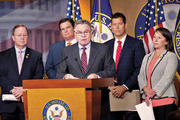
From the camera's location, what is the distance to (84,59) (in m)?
3.45

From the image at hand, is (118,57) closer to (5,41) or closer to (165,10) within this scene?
(165,10)

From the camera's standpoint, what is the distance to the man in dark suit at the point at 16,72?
4254 millimetres

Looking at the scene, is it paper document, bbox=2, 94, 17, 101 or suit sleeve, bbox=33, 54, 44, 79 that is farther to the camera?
suit sleeve, bbox=33, 54, 44, 79

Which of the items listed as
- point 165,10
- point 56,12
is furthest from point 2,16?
point 165,10

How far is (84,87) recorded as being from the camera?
2.63 meters

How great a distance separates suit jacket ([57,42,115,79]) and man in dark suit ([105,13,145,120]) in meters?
1.04

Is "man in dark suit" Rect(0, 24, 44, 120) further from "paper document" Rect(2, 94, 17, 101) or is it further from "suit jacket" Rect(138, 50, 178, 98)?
"suit jacket" Rect(138, 50, 178, 98)

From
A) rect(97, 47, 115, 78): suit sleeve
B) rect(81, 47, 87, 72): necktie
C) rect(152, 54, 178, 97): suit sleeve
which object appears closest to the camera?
rect(97, 47, 115, 78): suit sleeve

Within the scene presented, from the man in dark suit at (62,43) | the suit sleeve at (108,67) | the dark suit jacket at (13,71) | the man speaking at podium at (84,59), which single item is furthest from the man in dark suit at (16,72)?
the suit sleeve at (108,67)

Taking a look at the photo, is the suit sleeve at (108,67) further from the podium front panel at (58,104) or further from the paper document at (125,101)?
the paper document at (125,101)

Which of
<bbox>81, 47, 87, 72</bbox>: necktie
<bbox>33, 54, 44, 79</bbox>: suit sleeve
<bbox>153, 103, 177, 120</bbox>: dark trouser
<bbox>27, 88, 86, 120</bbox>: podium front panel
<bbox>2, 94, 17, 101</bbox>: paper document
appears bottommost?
<bbox>153, 103, 177, 120</bbox>: dark trouser

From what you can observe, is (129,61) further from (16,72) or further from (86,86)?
(86,86)

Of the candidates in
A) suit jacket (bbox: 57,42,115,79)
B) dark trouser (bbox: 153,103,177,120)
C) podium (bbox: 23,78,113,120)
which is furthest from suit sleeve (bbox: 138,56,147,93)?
podium (bbox: 23,78,113,120)

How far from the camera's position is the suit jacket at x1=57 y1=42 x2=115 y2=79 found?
11.0 ft
